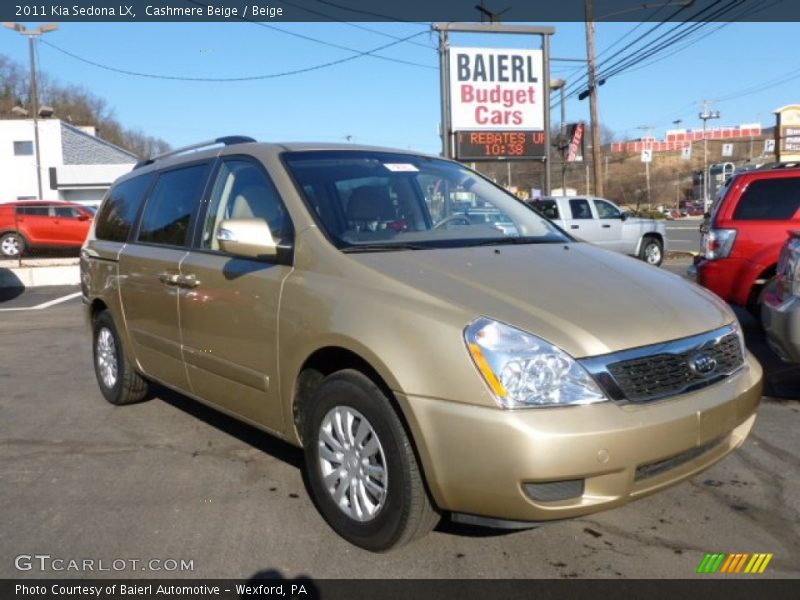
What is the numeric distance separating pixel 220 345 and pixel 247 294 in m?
0.42

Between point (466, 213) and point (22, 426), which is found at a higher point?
point (466, 213)

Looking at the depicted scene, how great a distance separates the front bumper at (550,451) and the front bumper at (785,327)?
6.95ft

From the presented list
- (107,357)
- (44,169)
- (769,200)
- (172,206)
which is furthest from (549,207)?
(44,169)

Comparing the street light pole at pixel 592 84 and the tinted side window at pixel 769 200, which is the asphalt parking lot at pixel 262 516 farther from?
the street light pole at pixel 592 84

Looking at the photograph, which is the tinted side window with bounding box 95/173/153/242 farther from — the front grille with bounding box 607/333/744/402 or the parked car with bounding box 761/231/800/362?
the parked car with bounding box 761/231/800/362

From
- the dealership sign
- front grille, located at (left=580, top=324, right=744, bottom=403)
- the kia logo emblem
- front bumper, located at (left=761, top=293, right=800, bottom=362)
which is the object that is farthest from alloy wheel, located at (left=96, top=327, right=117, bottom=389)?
the dealership sign

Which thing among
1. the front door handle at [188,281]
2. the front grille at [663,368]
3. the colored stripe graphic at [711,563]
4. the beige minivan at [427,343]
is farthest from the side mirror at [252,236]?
the colored stripe graphic at [711,563]

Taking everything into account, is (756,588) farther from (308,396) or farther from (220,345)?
(220,345)

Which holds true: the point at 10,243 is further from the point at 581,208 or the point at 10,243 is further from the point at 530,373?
the point at 530,373

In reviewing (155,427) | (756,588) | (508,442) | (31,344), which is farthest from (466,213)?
(31,344)

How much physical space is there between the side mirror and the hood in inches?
19.2

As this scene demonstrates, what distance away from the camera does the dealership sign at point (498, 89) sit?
18.1 meters

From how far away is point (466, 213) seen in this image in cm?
406

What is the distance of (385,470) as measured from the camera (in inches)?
114
